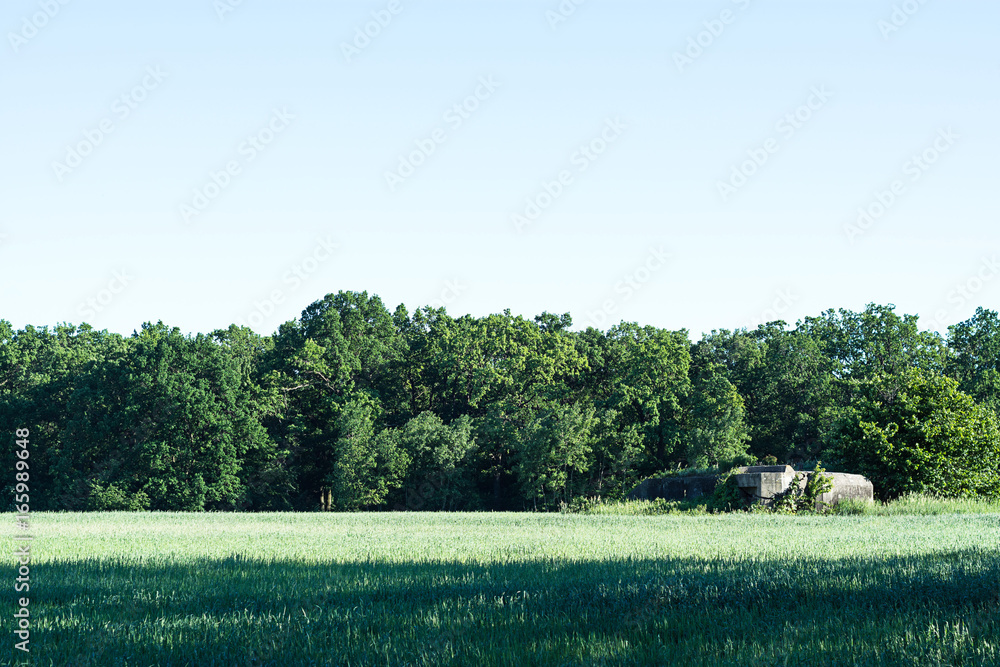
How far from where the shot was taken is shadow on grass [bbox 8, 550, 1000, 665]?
714 cm

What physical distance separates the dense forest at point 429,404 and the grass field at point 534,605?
43.9 metres

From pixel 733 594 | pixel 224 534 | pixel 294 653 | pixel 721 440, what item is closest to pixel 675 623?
pixel 733 594

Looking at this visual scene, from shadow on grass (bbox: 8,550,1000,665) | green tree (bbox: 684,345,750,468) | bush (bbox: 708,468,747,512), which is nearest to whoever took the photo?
shadow on grass (bbox: 8,550,1000,665)

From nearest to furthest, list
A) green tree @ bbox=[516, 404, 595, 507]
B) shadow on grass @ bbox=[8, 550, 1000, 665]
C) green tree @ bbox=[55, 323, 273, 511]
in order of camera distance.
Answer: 1. shadow on grass @ bbox=[8, 550, 1000, 665]
2. green tree @ bbox=[55, 323, 273, 511]
3. green tree @ bbox=[516, 404, 595, 507]

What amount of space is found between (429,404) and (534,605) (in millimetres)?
64287

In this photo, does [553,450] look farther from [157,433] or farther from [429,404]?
[157,433]

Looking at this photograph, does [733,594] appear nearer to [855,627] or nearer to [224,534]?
[855,627]

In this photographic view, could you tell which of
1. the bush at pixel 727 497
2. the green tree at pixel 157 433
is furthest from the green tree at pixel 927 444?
the green tree at pixel 157 433

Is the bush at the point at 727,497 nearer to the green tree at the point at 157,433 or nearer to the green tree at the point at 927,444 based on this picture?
the green tree at the point at 927,444

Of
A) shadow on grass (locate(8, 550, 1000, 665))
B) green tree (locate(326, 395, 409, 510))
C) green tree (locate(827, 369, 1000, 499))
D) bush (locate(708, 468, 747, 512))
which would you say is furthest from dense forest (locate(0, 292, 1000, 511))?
shadow on grass (locate(8, 550, 1000, 665))

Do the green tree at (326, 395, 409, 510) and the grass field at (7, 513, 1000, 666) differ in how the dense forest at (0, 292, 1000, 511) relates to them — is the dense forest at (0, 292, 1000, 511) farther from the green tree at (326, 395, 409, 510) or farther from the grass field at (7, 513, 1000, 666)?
the grass field at (7, 513, 1000, 666)

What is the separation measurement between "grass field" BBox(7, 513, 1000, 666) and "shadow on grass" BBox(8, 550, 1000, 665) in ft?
0.09

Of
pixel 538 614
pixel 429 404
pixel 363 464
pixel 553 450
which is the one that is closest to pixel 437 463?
pixel 363 464

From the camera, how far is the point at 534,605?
9211 mm
